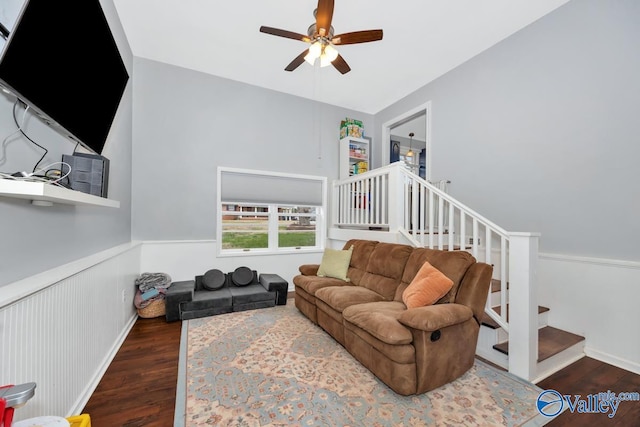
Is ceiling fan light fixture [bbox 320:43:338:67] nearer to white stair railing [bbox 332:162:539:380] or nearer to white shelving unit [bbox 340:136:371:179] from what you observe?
white stair railing [bbox 332:162:539:380]

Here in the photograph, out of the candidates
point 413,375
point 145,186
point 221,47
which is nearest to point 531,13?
point 221,47

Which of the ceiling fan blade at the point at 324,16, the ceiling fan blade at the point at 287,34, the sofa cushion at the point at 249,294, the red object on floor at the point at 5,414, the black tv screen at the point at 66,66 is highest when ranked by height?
the ceiling fan blade at the point at 287,34

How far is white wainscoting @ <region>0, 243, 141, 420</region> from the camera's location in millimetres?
1116

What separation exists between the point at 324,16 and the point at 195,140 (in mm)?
2528

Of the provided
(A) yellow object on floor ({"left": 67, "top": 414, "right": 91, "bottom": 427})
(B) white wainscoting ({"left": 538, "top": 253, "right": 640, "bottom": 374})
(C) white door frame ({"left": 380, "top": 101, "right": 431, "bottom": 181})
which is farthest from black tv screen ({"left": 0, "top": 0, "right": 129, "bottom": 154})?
(B) white wainscoting ({"left": 538, "top": 253, "right": 640, "bottom": 374})

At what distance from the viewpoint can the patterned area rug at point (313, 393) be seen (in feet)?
5.30

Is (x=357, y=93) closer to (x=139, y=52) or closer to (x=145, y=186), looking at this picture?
(x=139, y=52)

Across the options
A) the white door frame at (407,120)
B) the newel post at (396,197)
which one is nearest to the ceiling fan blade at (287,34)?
the newel post at (396,197)

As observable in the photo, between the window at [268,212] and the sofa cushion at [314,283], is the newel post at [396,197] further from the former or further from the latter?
the window at [268,212]

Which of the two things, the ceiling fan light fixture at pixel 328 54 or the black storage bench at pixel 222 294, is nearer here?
the ceiling fan light fixture at pixel 328 54

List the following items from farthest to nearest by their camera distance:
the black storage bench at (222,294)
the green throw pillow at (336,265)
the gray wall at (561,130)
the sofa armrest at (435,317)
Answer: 1. the green throw pillow at (336,265)
2. the black storage bench at (222,294)
3. the gray wall at (561,130)
4. the sofa armrest at (435,317)

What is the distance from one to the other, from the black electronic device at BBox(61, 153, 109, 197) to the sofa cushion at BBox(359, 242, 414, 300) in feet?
8.19

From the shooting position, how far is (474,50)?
340 cm

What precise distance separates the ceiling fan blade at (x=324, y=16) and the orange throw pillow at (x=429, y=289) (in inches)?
89.2
